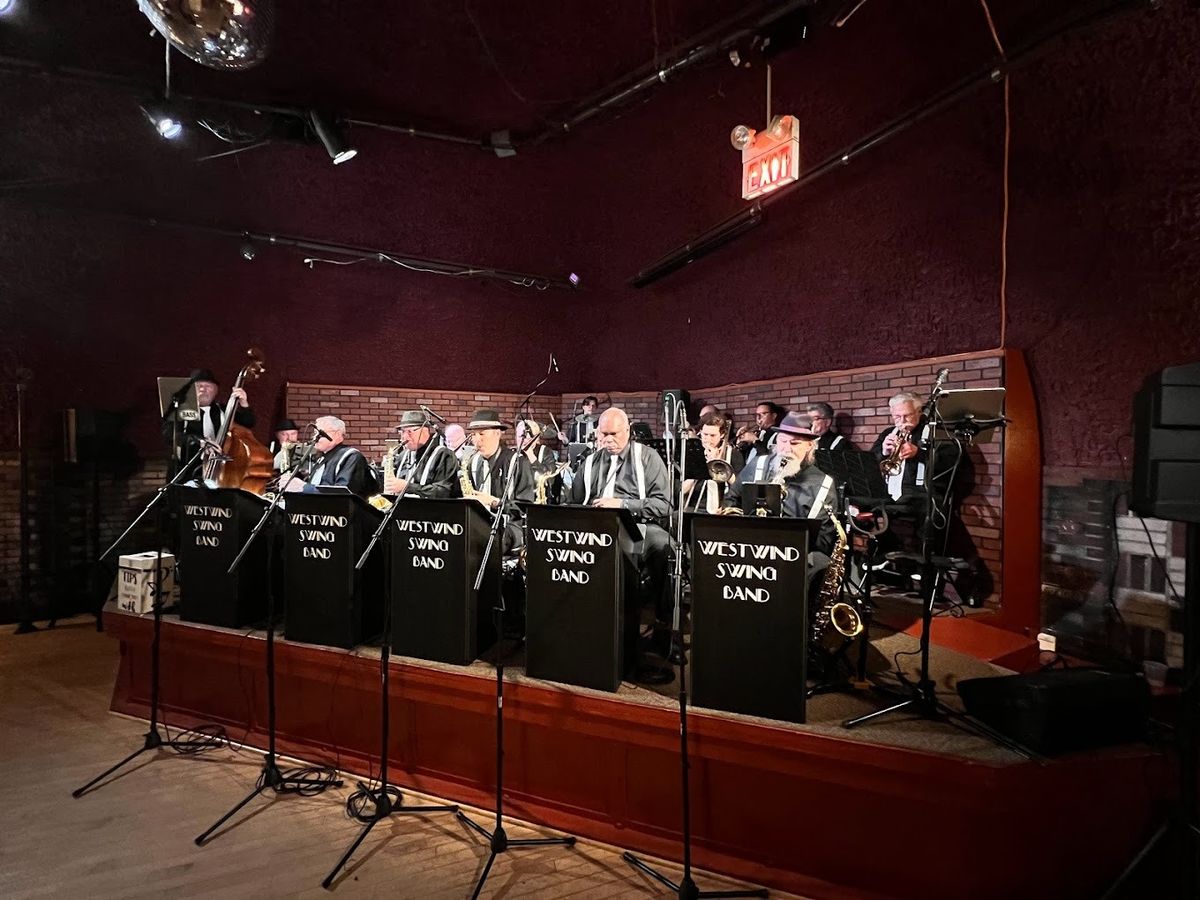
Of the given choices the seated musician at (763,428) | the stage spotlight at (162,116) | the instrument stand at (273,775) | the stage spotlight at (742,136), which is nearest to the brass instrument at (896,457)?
the seated musician at (763,428)

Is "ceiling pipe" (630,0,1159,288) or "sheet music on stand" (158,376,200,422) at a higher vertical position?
"ceiling pipe" (630,0,1159,288)

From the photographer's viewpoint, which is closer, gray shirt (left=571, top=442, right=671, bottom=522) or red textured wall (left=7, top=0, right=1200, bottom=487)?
red textured wall (left=7, top=0, right=1200, bottom=487)

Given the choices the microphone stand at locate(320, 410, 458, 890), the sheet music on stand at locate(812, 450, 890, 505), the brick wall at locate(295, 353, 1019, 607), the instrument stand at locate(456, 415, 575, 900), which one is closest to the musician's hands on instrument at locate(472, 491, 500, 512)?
the microphone stand at locate(320, 410, 458, 890)

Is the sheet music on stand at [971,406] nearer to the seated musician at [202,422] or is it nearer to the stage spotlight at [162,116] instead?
the seated musician at [202,422]

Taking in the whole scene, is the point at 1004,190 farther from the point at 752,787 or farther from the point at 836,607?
the point at 752,787

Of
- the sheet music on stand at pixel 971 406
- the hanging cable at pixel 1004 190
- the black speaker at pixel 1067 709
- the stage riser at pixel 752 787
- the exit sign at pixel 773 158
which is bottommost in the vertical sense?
the stage riser at pixel 752 787

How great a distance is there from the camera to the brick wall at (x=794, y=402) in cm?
470

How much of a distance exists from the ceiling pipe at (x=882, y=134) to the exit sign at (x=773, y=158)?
166 millimetres

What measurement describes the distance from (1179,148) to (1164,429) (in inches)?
113

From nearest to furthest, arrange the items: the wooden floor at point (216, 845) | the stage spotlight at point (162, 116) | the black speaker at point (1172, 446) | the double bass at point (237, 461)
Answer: the black speaker at point (1172, 446), the wooden floor at point (216, 845), the double bass at point (237, 461), the stage spotlight at point (162, 116)

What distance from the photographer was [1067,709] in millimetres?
2395

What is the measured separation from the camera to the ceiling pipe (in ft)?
13.2

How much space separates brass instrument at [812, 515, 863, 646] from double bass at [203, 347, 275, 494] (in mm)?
4275

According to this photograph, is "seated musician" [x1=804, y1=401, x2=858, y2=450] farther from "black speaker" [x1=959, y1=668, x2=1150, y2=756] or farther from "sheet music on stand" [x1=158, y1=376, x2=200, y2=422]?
"sheet music on stand" [x1=158, y1=376, x2=200, y2=422]
